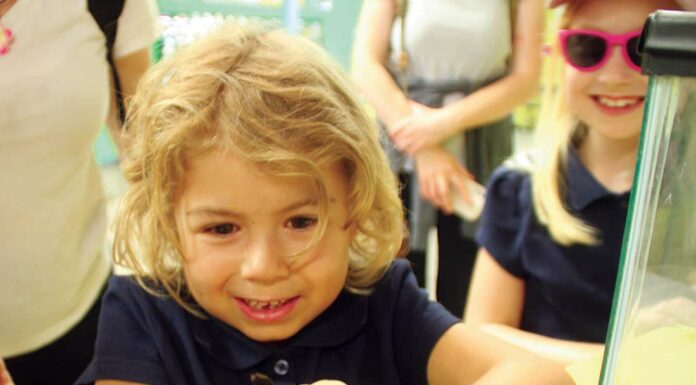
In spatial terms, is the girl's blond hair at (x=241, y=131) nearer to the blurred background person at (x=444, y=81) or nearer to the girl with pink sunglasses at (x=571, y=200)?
the girl with pink sunglasses at (x=571, y=200)

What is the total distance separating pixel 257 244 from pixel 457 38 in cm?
81

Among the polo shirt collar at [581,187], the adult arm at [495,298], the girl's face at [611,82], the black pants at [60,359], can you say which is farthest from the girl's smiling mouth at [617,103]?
the black pants at [60,359]

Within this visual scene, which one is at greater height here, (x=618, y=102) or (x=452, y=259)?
(x=618, y=102)

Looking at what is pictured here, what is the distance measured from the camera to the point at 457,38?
139 centimetres

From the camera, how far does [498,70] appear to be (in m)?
1.44

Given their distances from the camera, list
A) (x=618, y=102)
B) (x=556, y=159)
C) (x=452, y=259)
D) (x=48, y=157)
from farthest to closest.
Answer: (x=452, y=259), (x=556, y=159), (x=618, y=102), (x=48, y=157)

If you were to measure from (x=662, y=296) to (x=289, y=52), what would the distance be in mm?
476

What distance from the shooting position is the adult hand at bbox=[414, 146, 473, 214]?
141 cm

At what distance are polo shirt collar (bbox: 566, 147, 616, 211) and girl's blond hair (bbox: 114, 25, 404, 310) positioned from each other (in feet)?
1.22

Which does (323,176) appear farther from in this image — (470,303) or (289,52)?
(470,303)

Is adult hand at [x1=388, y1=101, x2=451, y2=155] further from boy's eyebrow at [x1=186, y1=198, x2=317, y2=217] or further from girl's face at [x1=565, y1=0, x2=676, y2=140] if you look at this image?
boy's eyebrow at [x1=186, y1=198, x2=317, y2=217]

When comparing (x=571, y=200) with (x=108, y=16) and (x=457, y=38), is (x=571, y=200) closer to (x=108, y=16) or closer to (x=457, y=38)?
(x=457, y=38)

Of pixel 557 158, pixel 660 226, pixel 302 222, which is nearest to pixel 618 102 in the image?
pixel 557 158

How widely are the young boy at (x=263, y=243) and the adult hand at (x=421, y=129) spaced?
0.52m
